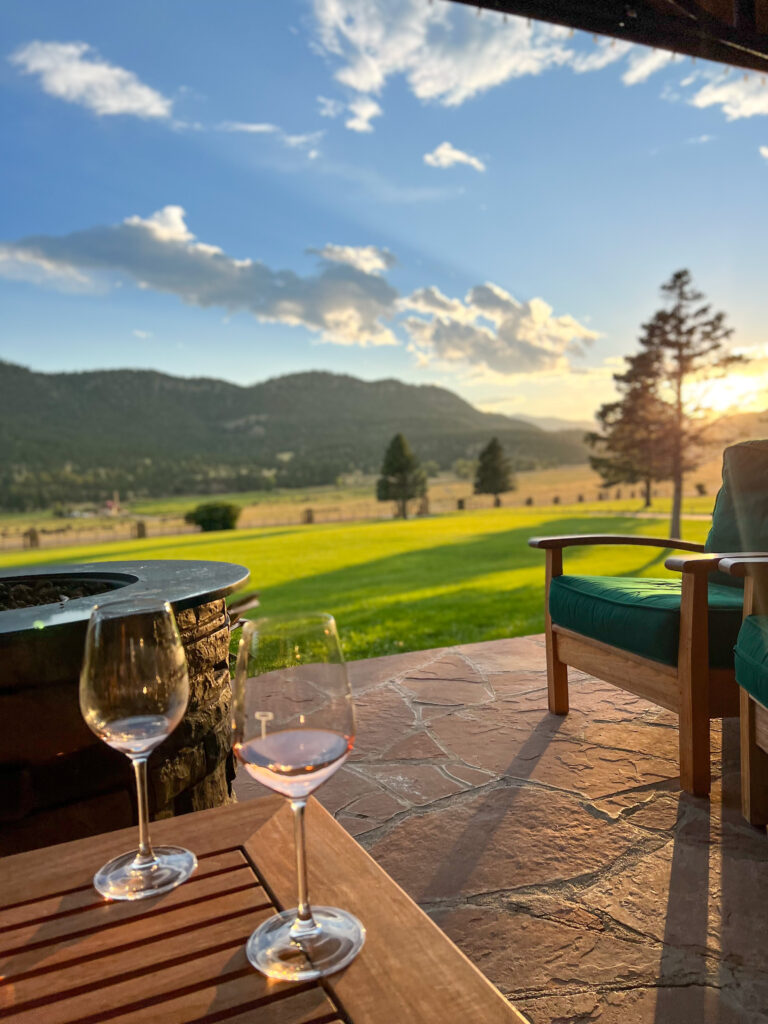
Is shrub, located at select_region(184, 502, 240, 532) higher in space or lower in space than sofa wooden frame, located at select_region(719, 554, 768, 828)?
lower

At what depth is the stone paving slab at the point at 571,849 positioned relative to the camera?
4.92 feet

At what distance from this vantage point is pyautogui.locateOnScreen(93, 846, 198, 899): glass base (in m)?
0.79

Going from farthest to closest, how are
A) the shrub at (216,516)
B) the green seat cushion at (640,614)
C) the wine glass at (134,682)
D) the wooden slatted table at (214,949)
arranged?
the shrub at (216,516), the green seat cushion at (640,614), the wine glass at (134,682), the wooden slatted table at (214,949)

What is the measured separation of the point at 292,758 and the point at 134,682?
24 centimetres

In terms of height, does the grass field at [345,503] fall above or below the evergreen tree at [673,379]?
below

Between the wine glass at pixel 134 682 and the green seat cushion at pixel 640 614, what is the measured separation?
2113 mm

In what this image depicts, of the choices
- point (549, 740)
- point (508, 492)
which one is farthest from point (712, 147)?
point (508, 492)

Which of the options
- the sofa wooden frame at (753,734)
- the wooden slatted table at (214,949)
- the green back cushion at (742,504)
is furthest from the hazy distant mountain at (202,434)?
the wooden slatted table at (214,949)

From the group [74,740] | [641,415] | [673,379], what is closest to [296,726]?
[74,740]

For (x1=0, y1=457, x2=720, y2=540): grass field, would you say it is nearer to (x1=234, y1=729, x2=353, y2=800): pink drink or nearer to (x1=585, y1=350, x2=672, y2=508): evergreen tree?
(x1=585, y1=350, x2=672, y2=508): evergreen tree

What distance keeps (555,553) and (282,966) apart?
2.81 m

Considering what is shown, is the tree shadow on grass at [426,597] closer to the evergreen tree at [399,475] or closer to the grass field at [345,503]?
the grass field at [345,503]

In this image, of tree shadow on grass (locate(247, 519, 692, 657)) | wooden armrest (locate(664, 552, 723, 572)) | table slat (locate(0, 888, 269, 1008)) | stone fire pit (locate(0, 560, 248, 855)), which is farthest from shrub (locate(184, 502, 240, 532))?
table slat (locate(0, 888, 269, 1008))

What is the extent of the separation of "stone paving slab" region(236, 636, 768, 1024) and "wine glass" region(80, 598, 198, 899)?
3.89 feet
